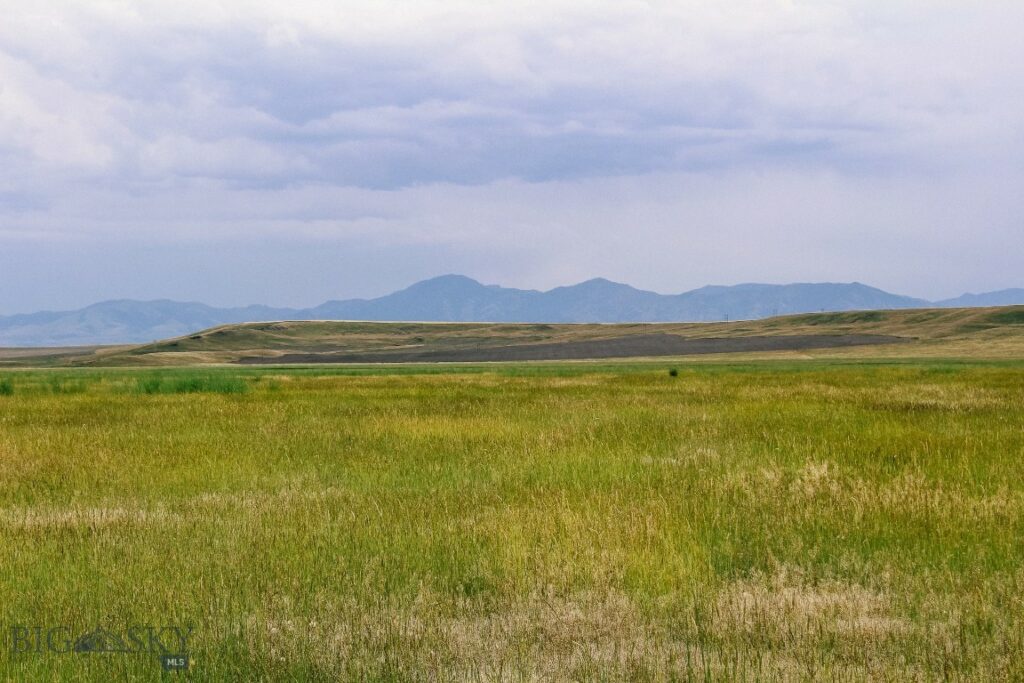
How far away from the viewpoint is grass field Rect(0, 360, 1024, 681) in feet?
20.2

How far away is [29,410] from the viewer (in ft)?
88.1

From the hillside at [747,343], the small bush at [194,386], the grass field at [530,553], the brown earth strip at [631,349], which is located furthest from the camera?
the brown earth strip at [631,349]

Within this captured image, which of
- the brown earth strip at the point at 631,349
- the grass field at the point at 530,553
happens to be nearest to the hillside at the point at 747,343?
the brown earth strip at the point at 631,349

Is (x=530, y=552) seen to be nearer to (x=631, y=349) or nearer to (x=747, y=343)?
(x=631, y=349)

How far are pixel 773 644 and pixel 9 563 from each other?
7028 millimetres

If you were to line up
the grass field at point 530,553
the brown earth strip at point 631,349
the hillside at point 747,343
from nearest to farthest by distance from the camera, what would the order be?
the grass field at point 530,553 → the hillside at point 747,343 → the brown earth strip at point 631,349

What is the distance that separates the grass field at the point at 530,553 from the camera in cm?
616

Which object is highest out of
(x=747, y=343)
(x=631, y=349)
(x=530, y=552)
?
(x=530, y=552)

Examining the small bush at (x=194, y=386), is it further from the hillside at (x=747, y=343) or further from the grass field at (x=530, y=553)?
the hillside at (x=747, y=343)

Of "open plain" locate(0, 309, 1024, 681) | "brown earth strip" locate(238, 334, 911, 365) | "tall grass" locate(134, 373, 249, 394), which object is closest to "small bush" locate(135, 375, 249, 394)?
"tall grass" locate(134, 373, 249, 394)

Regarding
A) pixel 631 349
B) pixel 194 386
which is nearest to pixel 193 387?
pixel 194 386

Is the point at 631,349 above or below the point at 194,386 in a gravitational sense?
below

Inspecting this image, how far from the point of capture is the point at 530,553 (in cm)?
862

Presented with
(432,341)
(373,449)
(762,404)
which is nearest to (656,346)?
(432,341)
